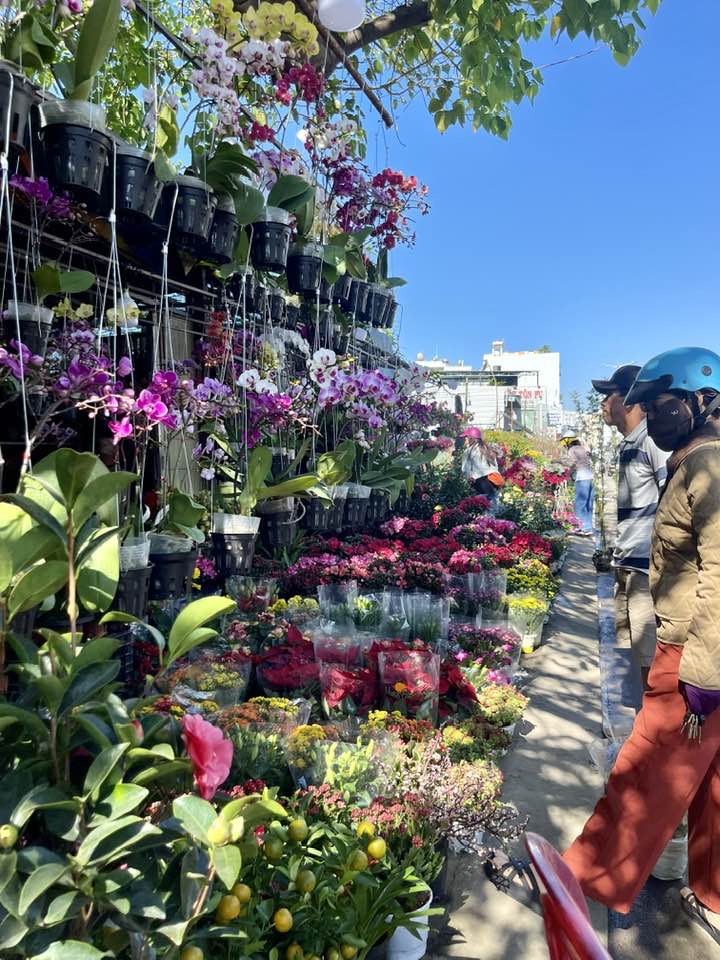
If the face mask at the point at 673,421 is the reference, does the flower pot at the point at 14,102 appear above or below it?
above

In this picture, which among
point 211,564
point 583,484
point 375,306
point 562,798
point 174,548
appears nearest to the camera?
point 174,548

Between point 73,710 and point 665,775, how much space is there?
5.75ft

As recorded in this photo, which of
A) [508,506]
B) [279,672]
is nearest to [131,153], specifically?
[279,672]

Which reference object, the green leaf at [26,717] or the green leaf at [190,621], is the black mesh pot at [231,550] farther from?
the green leaf at [26,717]

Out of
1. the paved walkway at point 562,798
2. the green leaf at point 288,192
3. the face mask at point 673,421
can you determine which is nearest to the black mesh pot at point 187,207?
the green leaf at point 288,192

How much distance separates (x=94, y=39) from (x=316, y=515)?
81.9 inches

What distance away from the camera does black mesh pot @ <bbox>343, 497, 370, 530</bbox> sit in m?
3.80

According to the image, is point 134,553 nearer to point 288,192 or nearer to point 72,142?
point 72,142

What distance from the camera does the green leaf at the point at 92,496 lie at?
1.03 meters

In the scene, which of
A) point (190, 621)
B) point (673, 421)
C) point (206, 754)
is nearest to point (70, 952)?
point (206, 754)

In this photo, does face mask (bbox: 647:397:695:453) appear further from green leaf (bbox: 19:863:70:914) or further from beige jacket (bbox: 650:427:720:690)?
green leaf (bbox: 19:863:70:914)

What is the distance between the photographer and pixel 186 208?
7.19ft

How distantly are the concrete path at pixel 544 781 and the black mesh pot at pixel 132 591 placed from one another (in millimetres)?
1237

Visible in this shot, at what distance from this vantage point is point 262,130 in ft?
8.72
